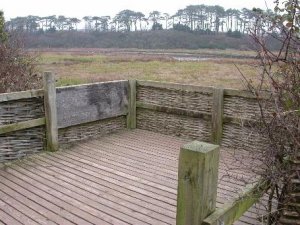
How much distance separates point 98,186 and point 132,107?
301cm

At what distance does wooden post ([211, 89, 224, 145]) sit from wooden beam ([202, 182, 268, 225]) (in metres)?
3.31

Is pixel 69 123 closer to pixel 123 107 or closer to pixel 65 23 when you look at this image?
pixel 123 107

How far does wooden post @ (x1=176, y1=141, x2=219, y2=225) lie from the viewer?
2.17 metres

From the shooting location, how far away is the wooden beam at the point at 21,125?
5495mm

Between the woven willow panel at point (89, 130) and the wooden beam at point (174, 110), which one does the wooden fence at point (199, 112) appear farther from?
the woven willow panel at point (89, 130)

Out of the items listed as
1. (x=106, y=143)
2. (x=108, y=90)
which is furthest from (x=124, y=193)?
(x=108, y=90)

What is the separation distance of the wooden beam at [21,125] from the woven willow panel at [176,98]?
7.39ft

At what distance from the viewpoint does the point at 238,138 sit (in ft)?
20.6

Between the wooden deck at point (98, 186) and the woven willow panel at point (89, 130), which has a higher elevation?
the woven willow panel at point (89, 130)

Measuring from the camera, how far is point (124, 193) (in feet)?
15.2

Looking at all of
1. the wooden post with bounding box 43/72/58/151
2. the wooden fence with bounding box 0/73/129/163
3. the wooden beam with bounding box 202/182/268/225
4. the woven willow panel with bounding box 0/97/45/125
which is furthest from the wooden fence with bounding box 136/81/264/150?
the wooden beam with bounding box 202/182/268/225

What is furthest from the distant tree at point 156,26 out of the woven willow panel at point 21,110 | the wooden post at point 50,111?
the woven willow panel at point 21,110

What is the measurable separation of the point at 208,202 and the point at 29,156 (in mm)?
4316

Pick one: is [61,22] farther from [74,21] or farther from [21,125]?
[21,125]
